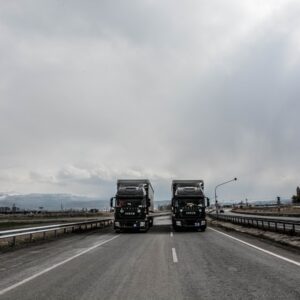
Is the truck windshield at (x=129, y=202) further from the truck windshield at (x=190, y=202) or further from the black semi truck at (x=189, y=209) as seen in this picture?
the truck windshield at (x=190, y=202)

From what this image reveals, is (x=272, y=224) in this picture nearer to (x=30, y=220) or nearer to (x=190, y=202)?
(x=190, y=202)

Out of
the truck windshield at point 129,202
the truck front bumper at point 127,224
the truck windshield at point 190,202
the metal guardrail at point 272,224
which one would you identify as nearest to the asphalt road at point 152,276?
the metal guardrail at point 272,224

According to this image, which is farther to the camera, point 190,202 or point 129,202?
point 190,202

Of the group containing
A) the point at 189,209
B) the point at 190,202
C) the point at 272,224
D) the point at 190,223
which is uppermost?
the point at 190,202

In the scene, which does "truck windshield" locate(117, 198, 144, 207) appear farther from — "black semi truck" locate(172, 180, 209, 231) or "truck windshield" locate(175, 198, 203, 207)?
"truck windshield" locate(175, 198, 203, 207)

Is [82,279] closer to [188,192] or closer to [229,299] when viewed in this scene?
[229,299]

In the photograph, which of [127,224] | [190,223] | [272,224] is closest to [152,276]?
[127,224]

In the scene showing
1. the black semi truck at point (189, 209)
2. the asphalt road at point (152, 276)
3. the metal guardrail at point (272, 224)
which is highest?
the black semi truck at point (189, 209)

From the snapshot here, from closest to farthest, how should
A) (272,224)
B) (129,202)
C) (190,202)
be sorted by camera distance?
(129,202), (190,202), (272,224)

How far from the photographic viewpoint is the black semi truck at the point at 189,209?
31188mm

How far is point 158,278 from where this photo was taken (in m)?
9.69

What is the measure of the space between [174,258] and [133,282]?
16.2ft

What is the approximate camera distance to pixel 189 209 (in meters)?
31.2

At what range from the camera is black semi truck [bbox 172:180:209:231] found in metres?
31.2
